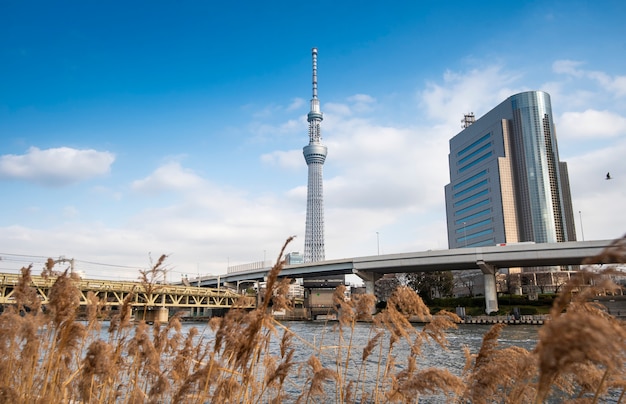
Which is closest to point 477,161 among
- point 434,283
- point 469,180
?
point 469,180

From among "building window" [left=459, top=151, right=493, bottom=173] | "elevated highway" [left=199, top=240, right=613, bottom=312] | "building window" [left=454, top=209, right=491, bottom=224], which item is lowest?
"elevated highway" [left=199, top=240, right=613, bottom=312]

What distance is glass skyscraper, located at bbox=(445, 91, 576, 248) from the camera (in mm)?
130250

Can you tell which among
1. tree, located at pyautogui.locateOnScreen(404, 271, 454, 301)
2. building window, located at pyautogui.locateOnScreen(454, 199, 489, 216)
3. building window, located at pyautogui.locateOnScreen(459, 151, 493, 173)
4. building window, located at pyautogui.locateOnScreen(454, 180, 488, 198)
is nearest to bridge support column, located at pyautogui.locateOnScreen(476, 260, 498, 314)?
tree, located at pyautogui.locateOnScreen(404, 271, 454, 301)

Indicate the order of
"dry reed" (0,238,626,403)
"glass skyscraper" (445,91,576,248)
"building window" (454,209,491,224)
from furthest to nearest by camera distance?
"building window" (454,209,491,224) → "glass skyscraper" (445,91,576,248) → "dry reed" (0,238,626,403)

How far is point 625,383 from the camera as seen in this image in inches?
172

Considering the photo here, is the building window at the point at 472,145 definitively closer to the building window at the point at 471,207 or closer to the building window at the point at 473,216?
the building window at the point at 471,207

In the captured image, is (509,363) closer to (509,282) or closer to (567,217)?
(509,282)

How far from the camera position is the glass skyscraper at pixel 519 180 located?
427ft

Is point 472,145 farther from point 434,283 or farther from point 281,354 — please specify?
point 281,354

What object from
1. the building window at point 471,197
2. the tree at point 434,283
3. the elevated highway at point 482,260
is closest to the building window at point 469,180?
the building window at point 471,197

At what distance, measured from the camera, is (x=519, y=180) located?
135 metres

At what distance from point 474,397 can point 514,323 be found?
217 feet

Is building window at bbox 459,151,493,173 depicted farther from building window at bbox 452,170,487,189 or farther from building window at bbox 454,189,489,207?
building window at bbox 454,189,489,207

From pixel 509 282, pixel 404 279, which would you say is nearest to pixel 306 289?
pixel 404 279
